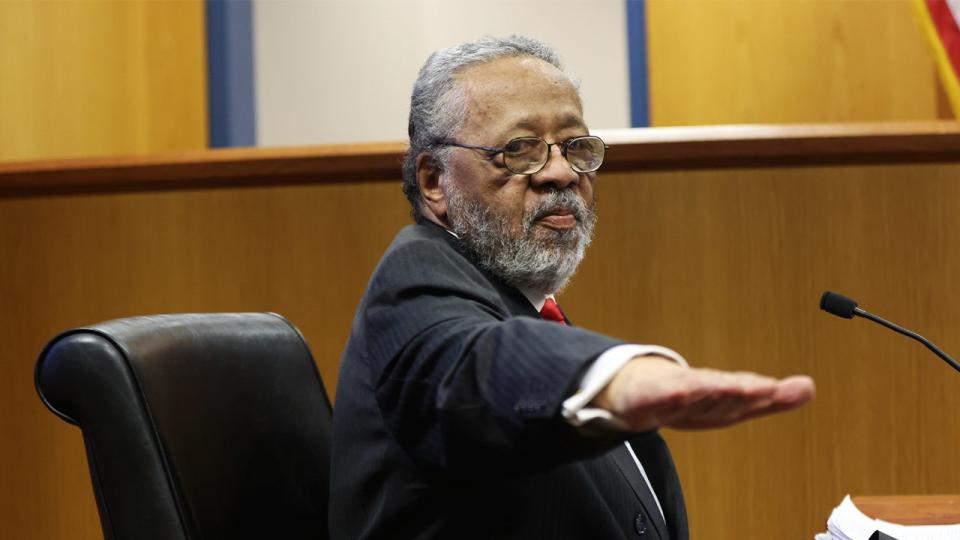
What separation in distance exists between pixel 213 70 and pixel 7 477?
1.19m

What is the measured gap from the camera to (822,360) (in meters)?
2.08

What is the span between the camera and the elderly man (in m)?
0.65

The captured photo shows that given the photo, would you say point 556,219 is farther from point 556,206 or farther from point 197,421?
point 197,421

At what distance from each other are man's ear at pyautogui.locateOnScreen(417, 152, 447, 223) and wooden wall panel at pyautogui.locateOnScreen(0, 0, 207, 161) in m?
1.70

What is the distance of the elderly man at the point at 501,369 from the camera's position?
2.14 feet

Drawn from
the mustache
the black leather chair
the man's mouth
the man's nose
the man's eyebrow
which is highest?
the man's eyebrow

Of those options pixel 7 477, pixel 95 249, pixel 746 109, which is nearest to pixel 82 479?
pixel 7 477

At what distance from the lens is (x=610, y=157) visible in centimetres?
202

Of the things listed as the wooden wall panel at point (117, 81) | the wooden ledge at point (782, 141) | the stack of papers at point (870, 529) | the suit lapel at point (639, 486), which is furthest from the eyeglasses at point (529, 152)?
the wooden wall panel at point (117, 81)

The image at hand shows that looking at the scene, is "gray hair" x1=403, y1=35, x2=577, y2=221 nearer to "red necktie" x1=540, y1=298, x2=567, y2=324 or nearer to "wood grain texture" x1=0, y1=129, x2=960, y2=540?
"red necktie" x1=540, y1=298, x2=567, y2=324

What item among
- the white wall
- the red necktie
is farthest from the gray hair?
the white wall

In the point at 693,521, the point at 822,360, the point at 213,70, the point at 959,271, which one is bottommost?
the point at 693,521

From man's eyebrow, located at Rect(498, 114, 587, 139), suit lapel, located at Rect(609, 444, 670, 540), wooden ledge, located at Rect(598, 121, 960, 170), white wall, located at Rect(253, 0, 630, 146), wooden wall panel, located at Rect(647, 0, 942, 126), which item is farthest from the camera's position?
white wall, located at Rect(253, 0, 630, 146)

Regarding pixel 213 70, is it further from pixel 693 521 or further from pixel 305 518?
pixel 305 518
